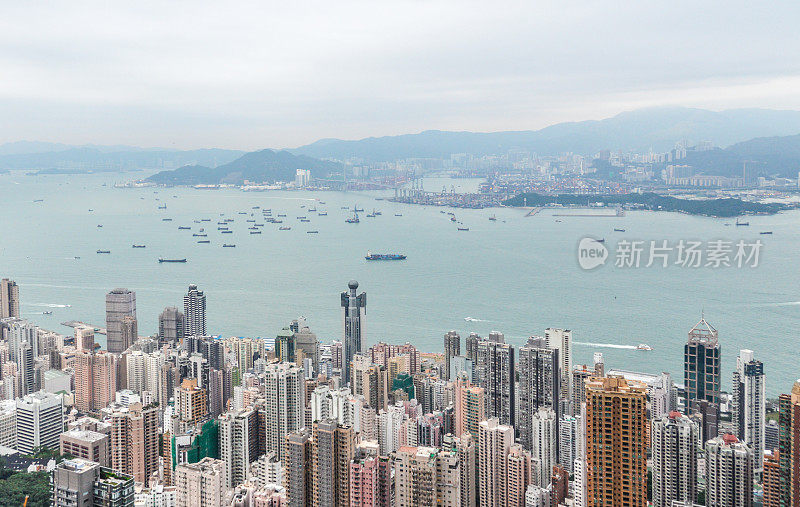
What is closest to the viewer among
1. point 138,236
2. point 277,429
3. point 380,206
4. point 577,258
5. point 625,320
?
point 277,429

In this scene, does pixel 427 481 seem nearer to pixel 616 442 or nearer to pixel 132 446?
pixel 616 442

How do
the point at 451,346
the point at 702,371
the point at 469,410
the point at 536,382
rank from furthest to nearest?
the point at 451,346 → the point at 702,371 → the point at 536,382 → the point at 469,410

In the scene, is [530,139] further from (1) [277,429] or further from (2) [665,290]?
(1) [277,429]

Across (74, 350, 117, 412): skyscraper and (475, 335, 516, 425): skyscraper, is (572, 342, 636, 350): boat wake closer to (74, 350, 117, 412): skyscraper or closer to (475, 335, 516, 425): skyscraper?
(475, 335, 516, 425): skyscraper

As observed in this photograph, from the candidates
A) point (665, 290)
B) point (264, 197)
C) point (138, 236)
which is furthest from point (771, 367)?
point (264, 197)

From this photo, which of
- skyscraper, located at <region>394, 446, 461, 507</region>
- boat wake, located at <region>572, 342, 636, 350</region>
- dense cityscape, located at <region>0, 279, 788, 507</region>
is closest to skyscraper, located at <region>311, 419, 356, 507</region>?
dense cityscape, located at <region>0, 279, 788, 507</region>

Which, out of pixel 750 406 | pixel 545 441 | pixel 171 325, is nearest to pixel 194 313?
pixel 171 325

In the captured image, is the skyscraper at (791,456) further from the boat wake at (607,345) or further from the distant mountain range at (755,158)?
the distant mountain range at (755,158)

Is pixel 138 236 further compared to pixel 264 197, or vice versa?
pixel 264 197
